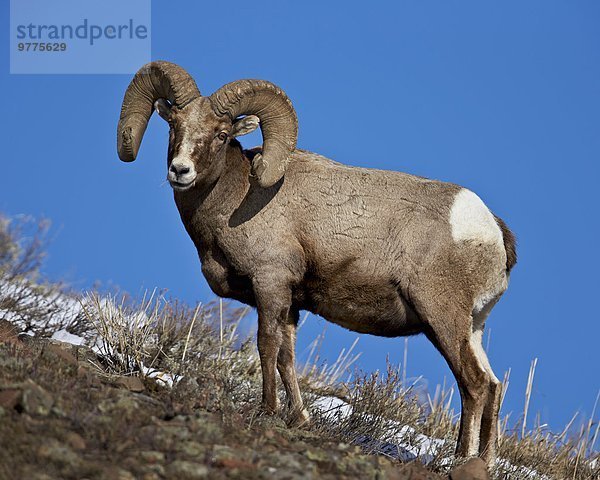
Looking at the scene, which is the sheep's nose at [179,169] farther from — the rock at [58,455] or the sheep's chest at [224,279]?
the rock at [58,455]

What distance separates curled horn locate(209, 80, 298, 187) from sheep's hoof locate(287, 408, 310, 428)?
6.87 ft

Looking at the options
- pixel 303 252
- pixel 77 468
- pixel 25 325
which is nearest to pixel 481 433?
pixel 303 252

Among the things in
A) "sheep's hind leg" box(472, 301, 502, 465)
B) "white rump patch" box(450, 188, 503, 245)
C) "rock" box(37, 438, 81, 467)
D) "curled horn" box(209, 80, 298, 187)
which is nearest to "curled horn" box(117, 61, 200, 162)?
"curled horn" box(209, 80, 298, 187)

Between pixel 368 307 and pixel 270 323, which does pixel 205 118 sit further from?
Answer: pixel 368 307

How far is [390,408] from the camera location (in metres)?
9.77

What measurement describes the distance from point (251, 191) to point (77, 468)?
407 cm

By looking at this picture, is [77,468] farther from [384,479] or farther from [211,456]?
[384,479]

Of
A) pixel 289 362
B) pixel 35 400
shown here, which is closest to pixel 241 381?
pixel 289 362

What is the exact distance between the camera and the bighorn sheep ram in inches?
319

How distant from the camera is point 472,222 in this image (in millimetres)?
8320

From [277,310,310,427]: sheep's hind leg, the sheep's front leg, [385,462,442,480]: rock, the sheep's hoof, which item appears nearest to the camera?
[385,462,442,480]: rock

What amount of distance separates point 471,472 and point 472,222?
2.44m

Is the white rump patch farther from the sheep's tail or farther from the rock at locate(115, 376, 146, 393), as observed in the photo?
the rock at locate(115, 376, 146, 393)

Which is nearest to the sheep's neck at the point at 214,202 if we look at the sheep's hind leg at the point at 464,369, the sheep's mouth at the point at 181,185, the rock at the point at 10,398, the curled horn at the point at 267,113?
the curled horn at the point at 267,113
